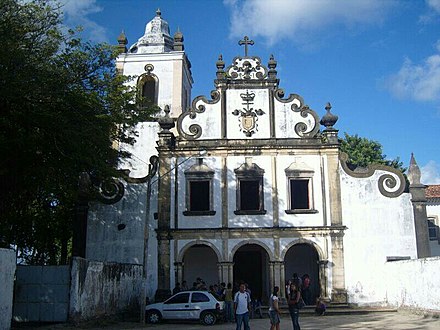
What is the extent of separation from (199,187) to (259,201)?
109 inches

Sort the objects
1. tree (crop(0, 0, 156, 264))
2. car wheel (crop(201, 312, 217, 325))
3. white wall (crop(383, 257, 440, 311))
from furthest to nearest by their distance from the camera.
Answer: car wheel (crop(201, 312, 217, 325)) < white wall (crop(383, 257, 440, 311)) < tree (crop(0, 0, 156, 264))

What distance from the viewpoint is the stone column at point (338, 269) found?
21906 mm

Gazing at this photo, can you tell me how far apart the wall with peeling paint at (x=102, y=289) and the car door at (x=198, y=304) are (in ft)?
9.52

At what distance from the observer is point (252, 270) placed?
24.9 meters

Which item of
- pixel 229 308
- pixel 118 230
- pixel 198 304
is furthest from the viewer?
pixel 118 230

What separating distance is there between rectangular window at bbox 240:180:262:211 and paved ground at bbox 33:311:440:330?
17.3ft

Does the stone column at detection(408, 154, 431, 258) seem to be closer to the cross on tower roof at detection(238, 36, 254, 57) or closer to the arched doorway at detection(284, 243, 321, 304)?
the arched doorway at detection(284, 243, 321, 304)

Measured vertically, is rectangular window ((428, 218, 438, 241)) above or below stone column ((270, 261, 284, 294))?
above

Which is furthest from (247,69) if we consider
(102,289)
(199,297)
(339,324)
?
(339,324)

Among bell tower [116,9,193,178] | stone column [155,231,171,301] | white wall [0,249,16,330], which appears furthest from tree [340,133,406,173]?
white wall [0,249,16,330]

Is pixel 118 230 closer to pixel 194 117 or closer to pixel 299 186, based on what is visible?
pixel 194 117

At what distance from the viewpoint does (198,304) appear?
18250 millimetres

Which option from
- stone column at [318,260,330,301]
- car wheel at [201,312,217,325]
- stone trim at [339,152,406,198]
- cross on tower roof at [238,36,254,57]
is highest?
cross on tower roof at [238,36,254,57]

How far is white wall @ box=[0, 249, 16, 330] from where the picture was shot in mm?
12875
